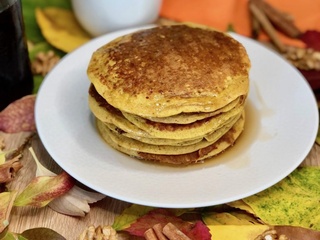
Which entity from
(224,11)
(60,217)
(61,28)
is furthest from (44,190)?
(224,11)

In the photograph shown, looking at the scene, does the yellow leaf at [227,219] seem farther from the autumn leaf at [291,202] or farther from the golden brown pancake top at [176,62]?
the golden brown pancake top at [176,62]

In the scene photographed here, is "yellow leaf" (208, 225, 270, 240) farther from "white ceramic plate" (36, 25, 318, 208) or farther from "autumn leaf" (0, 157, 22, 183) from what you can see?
"autumn leaf" (0, 157, 22, 183)

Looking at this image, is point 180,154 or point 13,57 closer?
point 180,154

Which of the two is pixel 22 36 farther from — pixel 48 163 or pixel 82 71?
pixel 48 163

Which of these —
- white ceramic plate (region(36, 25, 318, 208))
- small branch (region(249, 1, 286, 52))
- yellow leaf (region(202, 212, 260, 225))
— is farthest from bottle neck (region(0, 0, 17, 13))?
small branch (region(249, 1, 286, 52))

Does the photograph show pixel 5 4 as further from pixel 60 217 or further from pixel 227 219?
pixel 227 219

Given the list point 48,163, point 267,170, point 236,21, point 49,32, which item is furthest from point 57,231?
point 236,21
